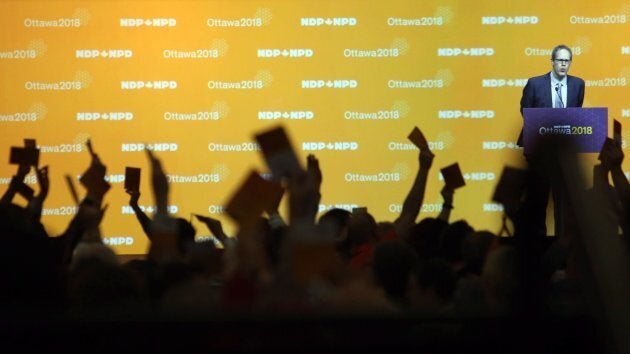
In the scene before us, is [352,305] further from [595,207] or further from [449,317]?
[595,207]

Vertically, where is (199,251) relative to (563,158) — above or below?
below

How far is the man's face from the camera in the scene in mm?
6301

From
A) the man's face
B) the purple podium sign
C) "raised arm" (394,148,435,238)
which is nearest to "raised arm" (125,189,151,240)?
"raised arm" (394,148,435,238)

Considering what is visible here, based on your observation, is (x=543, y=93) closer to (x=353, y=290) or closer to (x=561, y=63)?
(x=561, y=63)

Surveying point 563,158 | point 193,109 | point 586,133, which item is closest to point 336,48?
point 193,109

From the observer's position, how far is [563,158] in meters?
1.07

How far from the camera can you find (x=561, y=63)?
6340mm

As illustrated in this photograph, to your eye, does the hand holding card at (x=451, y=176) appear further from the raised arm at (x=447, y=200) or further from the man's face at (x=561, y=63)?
the man's face at (x=561, y=63)

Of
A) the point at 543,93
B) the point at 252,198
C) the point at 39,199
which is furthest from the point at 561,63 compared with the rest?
the point at 252,198

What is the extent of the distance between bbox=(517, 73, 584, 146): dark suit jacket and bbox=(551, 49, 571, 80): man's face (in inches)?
2.5

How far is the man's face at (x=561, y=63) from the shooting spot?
6301 millimetres

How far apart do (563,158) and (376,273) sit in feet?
1.81

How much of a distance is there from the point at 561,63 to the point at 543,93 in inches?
10.9

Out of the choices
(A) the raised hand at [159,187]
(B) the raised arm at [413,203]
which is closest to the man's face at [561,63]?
(B) the raised arm at [413,203]
